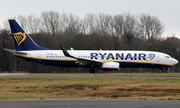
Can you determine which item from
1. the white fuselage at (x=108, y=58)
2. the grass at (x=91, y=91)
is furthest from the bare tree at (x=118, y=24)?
the grass at (x=91, y=91)

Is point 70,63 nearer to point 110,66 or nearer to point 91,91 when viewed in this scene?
point 110,66

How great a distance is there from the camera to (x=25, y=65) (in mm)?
56969

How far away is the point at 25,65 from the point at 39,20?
27397mm

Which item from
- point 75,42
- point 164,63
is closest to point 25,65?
point 75,42

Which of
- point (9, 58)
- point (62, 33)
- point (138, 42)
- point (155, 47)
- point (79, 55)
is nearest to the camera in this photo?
point (79, 55)

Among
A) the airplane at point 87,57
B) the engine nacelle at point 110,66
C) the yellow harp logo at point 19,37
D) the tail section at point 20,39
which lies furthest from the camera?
the yellow harp logo at point 19,37

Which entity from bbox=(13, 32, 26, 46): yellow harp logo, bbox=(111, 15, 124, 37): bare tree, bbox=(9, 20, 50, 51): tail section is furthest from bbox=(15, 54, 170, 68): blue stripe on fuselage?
bbox=(111, 15, 124, 37): bare tree

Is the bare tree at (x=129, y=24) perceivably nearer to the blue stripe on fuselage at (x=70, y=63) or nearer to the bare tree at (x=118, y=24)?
the bare tree at (x=118, y=24)

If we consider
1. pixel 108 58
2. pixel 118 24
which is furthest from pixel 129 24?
pixel 108 58

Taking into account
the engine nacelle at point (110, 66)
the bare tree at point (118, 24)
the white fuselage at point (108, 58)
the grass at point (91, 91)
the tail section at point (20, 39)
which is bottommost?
the grass at point (91, 91)

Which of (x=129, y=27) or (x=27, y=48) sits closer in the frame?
(x=27, y=48)

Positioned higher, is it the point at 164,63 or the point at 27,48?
the point at 27,48

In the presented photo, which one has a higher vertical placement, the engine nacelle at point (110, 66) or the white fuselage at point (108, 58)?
the white fuselage at point (108, 58)

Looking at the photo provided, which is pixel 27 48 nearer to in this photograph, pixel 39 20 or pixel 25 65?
pixel 25 65
